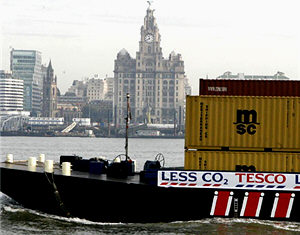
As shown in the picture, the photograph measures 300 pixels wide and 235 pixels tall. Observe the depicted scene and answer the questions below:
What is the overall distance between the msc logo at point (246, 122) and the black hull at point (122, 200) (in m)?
2.36

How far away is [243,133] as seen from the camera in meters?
29.0

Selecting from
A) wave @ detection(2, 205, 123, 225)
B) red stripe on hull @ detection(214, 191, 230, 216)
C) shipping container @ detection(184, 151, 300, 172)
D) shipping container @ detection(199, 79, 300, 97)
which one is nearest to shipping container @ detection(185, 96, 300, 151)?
shipping container @ detection(184, 151, 300, 172)

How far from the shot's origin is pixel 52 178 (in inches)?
1250

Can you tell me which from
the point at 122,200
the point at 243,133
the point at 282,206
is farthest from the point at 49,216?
the point at 282,206

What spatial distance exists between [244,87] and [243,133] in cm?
228

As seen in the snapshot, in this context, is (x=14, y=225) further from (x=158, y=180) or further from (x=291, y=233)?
(x=291, y=233)

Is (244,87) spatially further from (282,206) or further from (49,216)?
(49,216)

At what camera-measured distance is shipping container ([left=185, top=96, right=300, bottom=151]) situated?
95.2 feet

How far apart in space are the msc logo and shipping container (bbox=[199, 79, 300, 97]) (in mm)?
1535

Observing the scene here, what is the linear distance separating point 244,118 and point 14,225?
1077 cm

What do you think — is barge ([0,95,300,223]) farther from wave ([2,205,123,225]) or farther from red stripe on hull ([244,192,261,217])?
wave ([2,205,123,225])

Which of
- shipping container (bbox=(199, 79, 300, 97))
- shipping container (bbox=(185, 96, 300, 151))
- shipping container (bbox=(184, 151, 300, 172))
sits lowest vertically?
shipping container (bbox=(184, 151, 300, 172))

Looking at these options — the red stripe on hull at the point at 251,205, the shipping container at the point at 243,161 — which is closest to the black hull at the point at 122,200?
the red stripe on hull at the point at 251,205

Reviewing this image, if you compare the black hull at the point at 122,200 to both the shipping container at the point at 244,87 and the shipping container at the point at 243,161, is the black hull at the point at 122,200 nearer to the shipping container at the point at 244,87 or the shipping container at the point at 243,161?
the shipping container at the point at 243,161
